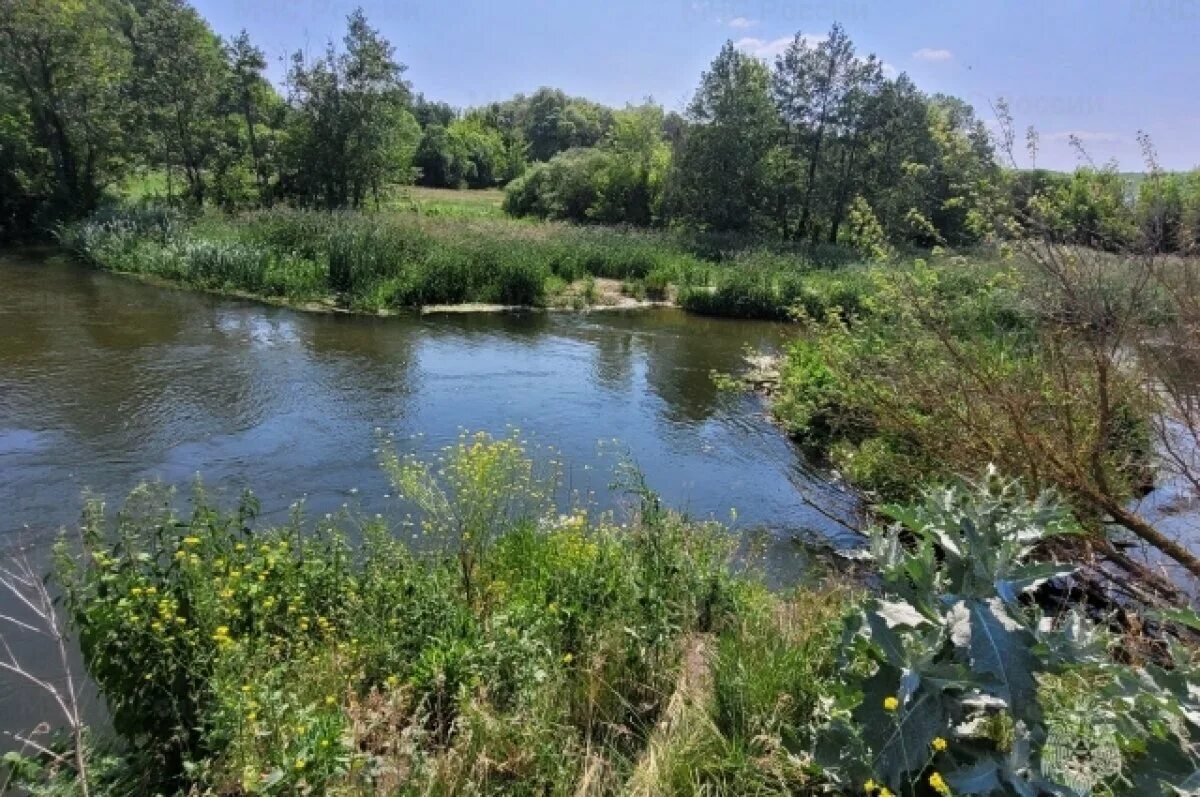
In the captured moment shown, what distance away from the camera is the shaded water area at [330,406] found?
26.1ft

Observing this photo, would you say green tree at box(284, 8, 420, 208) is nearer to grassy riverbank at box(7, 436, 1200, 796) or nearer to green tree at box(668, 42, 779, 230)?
green tree at box(668, 42, 779, 230)

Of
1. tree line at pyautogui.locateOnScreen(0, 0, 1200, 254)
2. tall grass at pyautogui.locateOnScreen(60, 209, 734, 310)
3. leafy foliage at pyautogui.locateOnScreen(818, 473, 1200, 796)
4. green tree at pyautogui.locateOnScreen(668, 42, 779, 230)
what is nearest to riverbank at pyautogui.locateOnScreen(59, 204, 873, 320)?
tall grass at pyautogui.locateOnScreen(60, 209, 734, 310)

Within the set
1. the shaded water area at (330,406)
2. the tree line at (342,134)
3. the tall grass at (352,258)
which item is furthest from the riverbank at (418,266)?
the tree line at (342,134)

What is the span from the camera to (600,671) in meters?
3.93

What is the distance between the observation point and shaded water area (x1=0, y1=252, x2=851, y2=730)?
795cm

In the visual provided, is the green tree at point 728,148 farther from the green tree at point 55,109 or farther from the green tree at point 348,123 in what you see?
the green tree at point 55,109

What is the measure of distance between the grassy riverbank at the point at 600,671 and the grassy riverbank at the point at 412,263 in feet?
45.0

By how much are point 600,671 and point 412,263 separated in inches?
640

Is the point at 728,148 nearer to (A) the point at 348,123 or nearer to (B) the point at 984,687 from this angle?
(A) the point at 348,123

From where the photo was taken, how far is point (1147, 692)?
87.5 inches

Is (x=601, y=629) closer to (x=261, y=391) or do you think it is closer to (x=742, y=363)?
(x=261, y=391)

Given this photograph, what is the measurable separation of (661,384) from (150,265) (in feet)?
46.1

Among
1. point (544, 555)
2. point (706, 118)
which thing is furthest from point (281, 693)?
point (706, 118)

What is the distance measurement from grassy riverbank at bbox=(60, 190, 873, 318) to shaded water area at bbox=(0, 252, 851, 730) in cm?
119
